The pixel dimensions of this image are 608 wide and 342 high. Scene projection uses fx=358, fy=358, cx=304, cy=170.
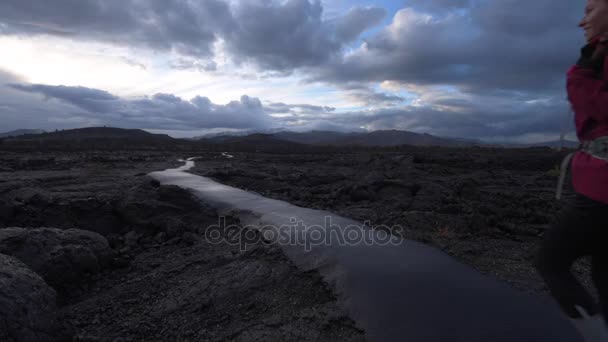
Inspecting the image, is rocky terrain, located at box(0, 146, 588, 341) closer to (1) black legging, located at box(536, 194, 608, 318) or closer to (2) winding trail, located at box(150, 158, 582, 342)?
(2) winding trail, located at box(150, 158, 582, 342)

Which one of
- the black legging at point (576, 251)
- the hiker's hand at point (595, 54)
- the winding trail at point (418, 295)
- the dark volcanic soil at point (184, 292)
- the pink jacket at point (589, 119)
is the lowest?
the dark volcanic soil at point (184, 292)

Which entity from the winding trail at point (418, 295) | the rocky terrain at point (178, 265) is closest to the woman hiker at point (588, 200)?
the winding trail at point (418, 295)

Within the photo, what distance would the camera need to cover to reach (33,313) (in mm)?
2787

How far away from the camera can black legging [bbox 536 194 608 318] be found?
159 centimetres

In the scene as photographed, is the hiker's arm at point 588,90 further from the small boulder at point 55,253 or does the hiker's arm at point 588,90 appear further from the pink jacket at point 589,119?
the small boulder at point 55,253

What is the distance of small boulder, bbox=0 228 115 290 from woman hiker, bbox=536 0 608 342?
4.79 meters

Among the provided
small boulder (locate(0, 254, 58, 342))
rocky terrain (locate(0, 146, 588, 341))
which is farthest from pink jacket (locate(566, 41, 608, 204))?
small boulder (locate(0, 254, 58, 342))

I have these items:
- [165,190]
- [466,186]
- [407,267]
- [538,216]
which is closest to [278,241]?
[407,267]

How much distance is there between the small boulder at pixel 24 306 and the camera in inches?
102

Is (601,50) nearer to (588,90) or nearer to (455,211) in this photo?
(588,90)

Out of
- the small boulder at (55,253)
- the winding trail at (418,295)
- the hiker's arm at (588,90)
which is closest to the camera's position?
the hiker's arm at (588,90)

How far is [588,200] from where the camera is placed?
62.3 inches

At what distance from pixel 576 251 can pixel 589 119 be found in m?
0.62

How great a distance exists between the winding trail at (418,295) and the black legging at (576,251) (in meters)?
1.03
